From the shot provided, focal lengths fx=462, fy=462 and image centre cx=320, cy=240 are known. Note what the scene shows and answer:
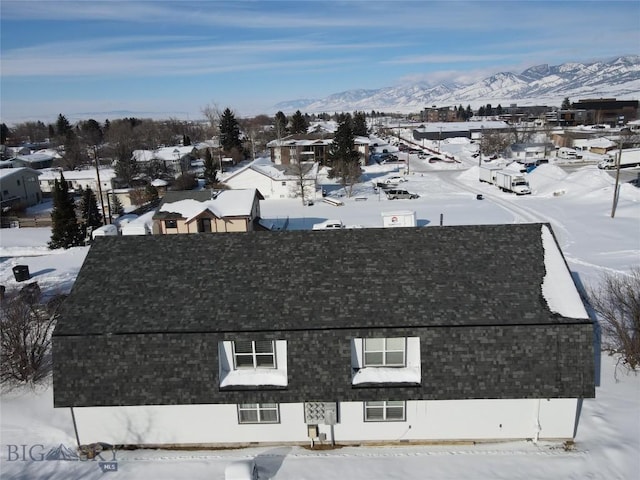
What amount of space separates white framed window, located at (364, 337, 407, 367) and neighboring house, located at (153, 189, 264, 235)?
73.2 ft

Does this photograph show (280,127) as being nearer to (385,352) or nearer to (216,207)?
(216,207)

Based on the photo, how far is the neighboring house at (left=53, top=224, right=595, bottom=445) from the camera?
11.1 metres

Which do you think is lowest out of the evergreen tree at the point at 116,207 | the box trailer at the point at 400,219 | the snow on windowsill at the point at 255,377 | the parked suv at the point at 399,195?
the evergreen tree at the point at 116,207

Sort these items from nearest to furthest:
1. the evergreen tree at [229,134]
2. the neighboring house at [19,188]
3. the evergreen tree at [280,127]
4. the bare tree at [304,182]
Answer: the bare tree at [304,182] → the neighboring house at [19,188] → the evergreen tree at [229,134] → the evergreen tree at [280,127]

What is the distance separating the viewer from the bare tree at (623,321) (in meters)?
14.2

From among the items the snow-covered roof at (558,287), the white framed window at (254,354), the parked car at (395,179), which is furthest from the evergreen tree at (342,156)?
the white framed window at (254,354)

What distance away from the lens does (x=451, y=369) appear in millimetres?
11156

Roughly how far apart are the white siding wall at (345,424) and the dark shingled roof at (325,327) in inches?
24.2

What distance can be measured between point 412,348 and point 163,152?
71.5 metres

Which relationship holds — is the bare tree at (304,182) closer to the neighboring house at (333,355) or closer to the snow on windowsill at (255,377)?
the neighboring house at (333,355)

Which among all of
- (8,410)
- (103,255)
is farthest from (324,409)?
(8,410)

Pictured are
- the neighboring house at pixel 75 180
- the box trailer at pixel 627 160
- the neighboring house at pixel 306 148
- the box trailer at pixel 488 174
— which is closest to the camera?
the box trailer at pixel 488 174

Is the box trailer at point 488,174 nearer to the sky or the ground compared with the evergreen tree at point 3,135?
nearer to the ground

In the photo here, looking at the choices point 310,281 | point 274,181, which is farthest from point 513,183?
point 310,281
